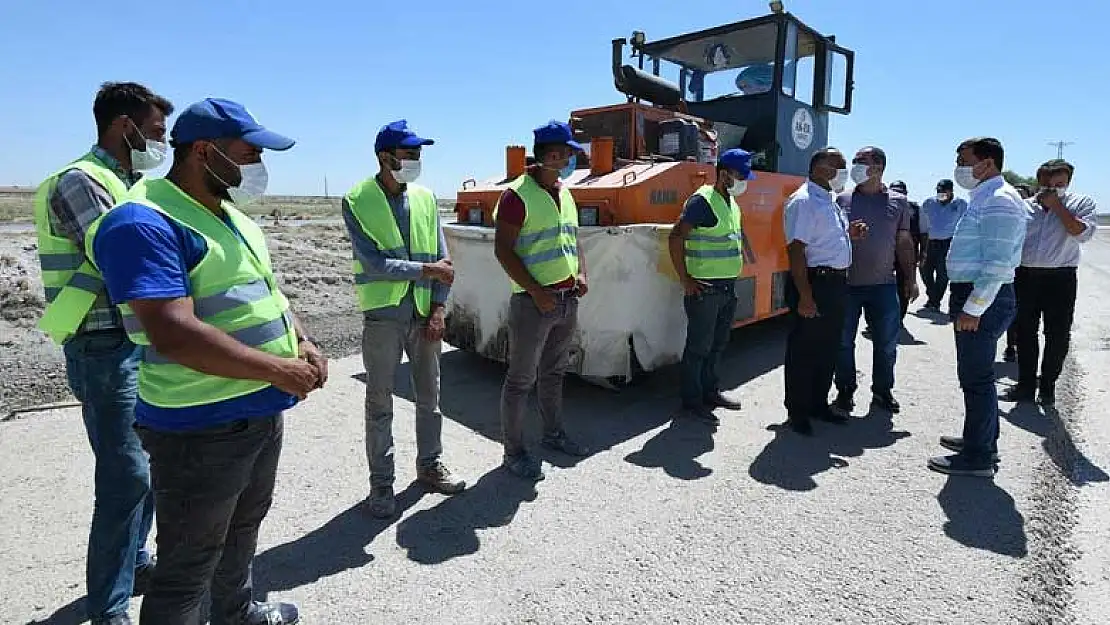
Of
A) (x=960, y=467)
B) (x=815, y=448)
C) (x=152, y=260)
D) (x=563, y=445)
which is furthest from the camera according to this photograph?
(x=815, y=448)

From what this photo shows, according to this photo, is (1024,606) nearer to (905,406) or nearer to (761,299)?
(905,406)

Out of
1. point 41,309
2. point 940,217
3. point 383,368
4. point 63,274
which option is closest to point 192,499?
point 63,274

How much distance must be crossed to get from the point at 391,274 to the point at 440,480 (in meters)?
1.08

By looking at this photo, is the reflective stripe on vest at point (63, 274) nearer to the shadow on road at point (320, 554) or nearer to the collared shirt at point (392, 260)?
the collared shirt at point (392, 260)

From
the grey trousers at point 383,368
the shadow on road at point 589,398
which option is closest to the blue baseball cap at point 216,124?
the grey trousers at point 383,368

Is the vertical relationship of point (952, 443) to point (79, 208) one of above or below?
below

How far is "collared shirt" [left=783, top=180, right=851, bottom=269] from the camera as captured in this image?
4.04 m

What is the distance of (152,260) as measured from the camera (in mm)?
1525

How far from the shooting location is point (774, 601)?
2.46 m

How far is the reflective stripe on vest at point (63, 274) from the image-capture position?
215cm

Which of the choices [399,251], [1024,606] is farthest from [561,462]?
[1024,606]

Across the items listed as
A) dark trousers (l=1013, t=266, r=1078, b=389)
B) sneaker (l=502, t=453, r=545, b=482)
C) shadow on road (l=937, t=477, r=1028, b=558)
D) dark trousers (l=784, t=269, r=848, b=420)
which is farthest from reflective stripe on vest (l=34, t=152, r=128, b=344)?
dark trousers (l=1013, t=266, r=1078, b=389)

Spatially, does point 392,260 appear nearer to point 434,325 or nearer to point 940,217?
point 434,325

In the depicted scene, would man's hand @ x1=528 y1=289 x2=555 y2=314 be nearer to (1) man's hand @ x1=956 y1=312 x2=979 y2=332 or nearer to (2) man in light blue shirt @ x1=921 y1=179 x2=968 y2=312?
(1) man's hand @ x1=956 y1=312 x2=979 y2=332
